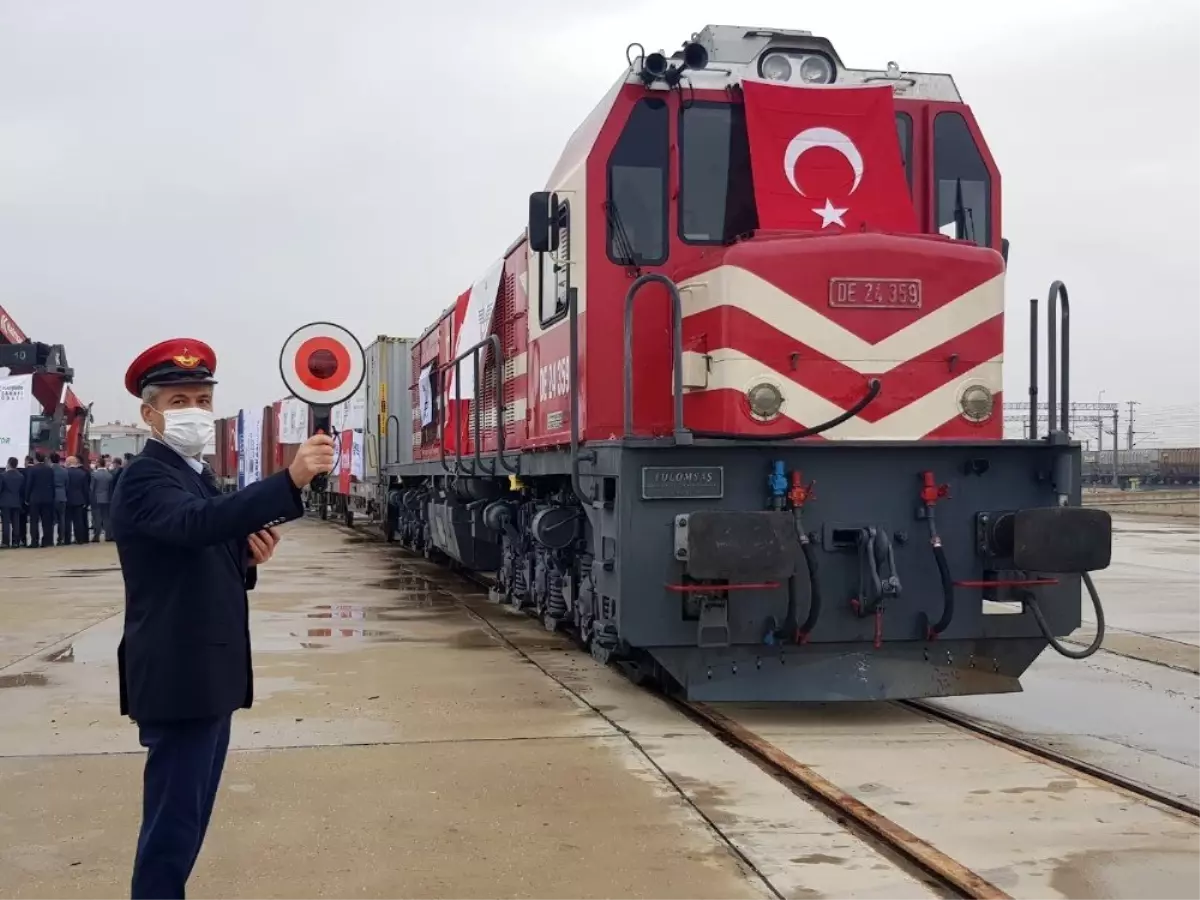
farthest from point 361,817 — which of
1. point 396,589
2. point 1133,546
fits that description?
point 1133,546

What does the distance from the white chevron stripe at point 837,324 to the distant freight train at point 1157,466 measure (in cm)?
6818

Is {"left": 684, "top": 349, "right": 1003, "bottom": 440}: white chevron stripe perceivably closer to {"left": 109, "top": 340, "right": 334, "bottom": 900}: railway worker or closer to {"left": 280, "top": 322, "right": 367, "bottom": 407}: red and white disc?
{"left": 280, "top": 322, "right": 367, "bottom": 407}: red and white disc

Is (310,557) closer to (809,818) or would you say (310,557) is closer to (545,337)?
(545,337)

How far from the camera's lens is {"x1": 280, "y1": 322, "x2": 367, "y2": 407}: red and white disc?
4.80 meters

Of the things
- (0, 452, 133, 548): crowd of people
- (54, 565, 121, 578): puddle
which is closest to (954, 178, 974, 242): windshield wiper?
(54, 565, 121, 578): puddle

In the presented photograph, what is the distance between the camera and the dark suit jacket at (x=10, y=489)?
22.0 meters

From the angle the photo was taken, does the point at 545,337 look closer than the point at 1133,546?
Yes

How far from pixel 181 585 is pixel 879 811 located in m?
3.02

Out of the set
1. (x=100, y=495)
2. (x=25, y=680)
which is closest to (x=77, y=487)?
(x=100, y=495)

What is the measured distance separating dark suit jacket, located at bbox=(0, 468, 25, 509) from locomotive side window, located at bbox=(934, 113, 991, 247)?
18853 mm

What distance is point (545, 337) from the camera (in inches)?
333

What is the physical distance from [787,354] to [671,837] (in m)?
2.81

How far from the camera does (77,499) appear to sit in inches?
932

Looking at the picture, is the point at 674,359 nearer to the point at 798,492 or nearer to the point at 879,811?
the point at 798,492
